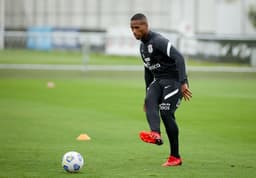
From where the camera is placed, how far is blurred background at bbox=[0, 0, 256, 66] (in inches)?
1414

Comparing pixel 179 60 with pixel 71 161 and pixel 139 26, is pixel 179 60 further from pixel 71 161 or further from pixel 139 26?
pixel 71 161

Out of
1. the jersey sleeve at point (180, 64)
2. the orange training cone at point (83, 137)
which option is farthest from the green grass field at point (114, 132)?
the jersey sleeve at point (180, 64)

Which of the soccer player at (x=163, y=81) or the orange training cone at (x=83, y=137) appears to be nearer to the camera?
the soccer player at (x=163, y=81)

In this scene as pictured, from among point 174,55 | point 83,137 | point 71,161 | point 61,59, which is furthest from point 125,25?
point 71,161

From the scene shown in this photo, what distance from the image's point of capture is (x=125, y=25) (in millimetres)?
52188

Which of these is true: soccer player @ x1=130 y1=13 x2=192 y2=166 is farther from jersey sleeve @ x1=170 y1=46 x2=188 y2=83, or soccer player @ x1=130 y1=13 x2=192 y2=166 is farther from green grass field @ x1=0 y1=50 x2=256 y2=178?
green grass field @ x1=0 y1=50 x2=256 y2=178

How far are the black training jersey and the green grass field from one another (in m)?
1.24

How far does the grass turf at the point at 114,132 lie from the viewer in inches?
383

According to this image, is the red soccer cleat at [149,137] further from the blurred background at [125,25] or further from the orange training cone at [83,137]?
the blurred background at [125,25]

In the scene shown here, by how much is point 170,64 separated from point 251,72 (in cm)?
2419

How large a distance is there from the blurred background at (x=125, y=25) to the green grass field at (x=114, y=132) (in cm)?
985

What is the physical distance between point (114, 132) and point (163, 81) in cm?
388

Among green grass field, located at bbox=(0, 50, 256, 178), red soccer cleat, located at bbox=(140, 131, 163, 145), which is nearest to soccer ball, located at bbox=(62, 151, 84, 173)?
green grass field, located at bbox=(0, 50, 256, 178)

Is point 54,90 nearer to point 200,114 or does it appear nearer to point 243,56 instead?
point 200,114
